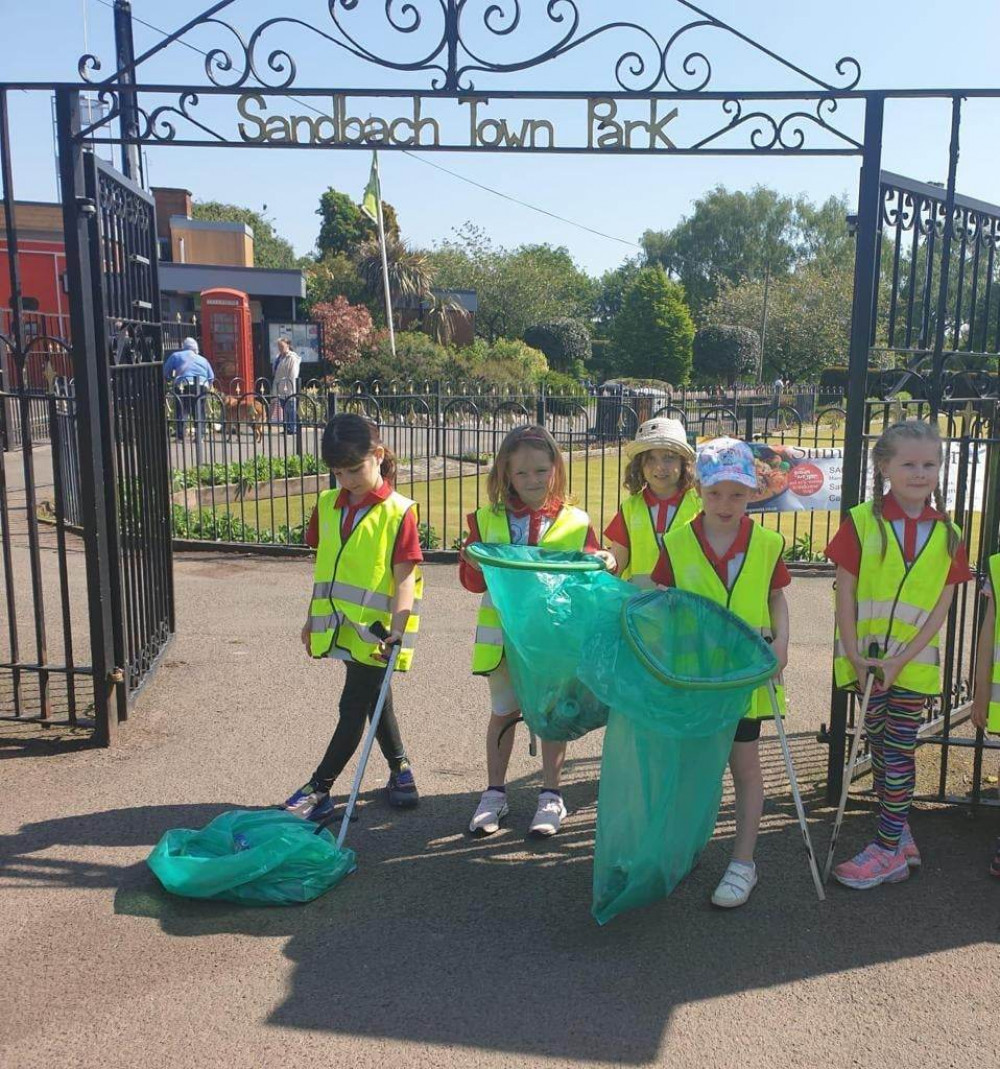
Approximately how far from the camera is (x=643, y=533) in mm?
4164

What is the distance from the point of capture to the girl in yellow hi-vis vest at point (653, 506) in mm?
4152

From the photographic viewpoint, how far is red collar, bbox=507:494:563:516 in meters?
3.99

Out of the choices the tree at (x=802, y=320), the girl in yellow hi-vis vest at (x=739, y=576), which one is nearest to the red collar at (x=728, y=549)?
the girl in yellow hi-vis vest at (x=739, y=576)

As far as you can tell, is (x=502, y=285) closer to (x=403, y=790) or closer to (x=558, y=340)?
(x=558, y=340)

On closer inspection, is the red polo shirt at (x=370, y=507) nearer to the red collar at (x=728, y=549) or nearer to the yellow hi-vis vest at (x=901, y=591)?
the red collar at (x=728, y=549)

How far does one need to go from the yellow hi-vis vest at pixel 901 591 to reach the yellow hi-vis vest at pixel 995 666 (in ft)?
0.50

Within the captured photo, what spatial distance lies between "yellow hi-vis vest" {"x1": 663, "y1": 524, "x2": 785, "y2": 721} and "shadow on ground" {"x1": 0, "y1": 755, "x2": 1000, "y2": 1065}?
743 mm

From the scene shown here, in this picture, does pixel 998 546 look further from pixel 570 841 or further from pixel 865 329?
pixel 570 841

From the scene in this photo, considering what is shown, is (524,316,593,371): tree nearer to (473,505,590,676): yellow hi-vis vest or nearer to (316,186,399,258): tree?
(316,186,399,258): tree

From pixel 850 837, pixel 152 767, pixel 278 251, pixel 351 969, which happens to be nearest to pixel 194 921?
pixel 351 969

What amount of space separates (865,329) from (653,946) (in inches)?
99.4

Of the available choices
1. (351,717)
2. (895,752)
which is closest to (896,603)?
(895,752)

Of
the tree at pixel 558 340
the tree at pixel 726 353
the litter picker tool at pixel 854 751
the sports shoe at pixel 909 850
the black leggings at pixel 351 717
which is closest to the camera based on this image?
the litter picker tool at pixel 854 751

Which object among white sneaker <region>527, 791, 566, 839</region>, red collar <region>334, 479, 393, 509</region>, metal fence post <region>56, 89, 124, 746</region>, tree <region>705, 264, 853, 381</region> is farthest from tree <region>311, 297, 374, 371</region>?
white sneaker <region>527, 791, 566, 839</region>
